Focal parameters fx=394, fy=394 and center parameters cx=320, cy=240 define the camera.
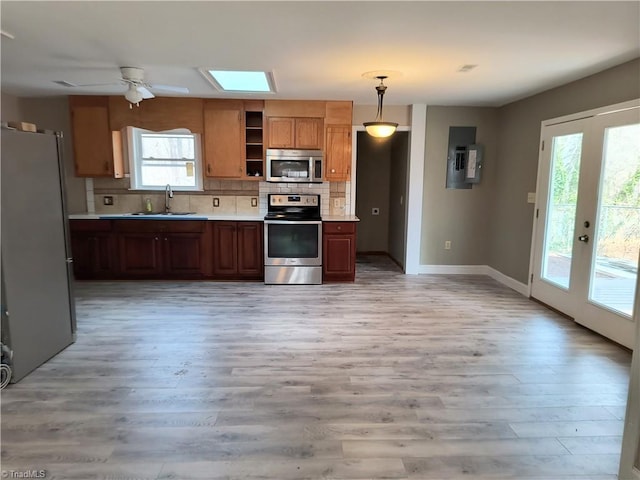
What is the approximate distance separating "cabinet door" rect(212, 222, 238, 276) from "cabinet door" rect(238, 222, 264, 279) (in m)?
0.07

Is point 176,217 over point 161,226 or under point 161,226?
over

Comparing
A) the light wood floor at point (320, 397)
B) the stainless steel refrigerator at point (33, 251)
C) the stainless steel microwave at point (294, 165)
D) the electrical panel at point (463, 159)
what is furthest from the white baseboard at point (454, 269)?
the stainless steel refrigerator at point (33, 251)

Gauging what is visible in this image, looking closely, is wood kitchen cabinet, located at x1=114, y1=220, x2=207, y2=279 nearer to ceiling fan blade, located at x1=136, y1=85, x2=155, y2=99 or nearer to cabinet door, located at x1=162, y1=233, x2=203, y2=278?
cabinet door, located at x1=162, y1=233, x2=203, y2=278

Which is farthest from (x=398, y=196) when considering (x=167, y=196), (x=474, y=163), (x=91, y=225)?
(x=91, y=225)

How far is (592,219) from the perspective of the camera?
369cm

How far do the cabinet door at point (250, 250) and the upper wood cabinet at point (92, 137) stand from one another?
1946 mm

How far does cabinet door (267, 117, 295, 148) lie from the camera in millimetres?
5309

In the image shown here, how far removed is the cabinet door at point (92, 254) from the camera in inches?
202

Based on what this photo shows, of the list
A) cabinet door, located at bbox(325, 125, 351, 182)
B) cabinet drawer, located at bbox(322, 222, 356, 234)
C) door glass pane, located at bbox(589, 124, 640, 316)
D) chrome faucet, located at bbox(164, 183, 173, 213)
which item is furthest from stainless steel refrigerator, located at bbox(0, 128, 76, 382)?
door glass pane, located at bbox(589, 124, 640, 316)

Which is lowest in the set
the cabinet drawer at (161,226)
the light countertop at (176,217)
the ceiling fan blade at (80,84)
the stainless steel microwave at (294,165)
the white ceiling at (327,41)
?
the cabinet drawer at (161,226)

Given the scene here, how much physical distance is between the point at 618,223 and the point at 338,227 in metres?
2.95

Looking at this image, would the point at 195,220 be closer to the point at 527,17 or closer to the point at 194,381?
the point at 194,381

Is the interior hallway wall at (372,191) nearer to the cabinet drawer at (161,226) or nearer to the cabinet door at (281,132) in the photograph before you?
the cabinet door at (281,132)

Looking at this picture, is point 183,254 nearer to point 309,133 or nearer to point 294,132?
point 294,132
